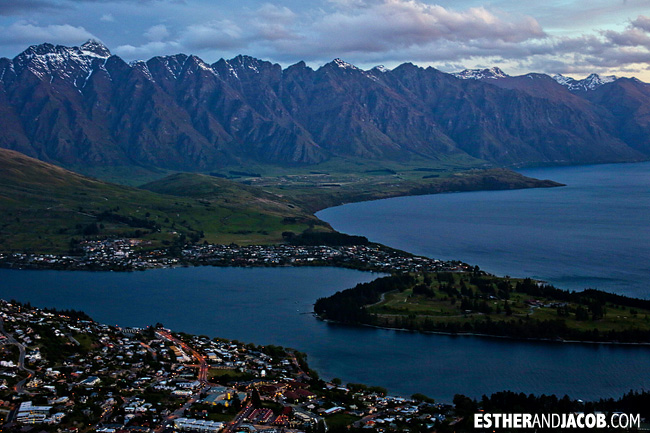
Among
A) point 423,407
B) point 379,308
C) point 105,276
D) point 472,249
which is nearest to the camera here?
point 423,407

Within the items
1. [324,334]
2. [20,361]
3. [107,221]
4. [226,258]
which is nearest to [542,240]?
[226,258]

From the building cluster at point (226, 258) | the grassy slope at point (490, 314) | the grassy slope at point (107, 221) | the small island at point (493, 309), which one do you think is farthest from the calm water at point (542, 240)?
the grassy slope at point (107, 221)

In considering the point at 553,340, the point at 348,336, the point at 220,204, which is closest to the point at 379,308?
the point at 348,336

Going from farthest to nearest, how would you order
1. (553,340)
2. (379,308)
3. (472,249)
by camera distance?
(472,249) → (379,308) → (553,340)

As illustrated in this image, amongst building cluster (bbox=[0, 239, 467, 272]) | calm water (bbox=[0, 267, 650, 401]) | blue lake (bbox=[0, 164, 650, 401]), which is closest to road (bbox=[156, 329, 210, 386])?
calm water (bbox=[0, 267, 650, 401])

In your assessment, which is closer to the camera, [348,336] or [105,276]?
[348,336]

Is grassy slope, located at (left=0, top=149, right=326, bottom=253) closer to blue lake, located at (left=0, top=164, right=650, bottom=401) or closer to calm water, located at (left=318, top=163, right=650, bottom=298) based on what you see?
blue lake, located at (left=0, top=164, right=650, bottom=401)

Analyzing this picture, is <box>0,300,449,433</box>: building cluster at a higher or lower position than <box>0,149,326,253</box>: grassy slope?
lower

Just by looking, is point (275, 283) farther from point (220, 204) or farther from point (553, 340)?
point (220, 204)
